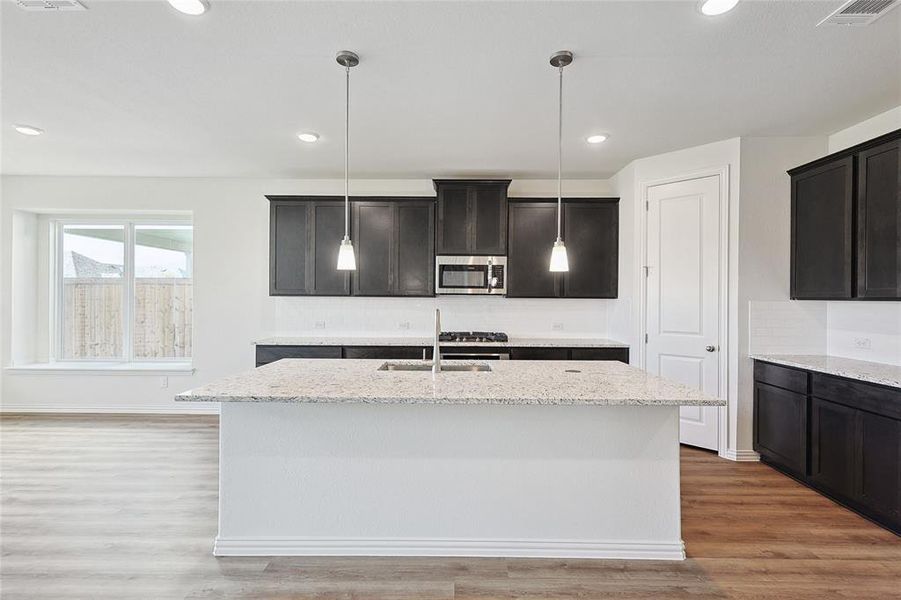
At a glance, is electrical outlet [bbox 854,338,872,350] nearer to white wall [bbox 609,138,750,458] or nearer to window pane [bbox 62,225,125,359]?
white wall [bbox 609,138,750,458]

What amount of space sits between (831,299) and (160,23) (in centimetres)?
443

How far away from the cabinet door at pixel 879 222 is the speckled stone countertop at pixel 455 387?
1677 millimetres

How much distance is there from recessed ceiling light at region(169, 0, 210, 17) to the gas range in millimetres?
3132

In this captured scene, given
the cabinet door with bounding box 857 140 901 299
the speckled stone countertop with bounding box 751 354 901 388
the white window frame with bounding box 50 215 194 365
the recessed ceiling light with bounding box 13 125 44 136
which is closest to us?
the speckled stone countertop with bounding box 751 354 901 388

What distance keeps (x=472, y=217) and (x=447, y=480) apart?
112 inches

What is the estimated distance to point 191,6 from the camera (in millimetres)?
1944

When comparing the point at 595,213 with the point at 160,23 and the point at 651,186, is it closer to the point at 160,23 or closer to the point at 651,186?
the point at 651,186

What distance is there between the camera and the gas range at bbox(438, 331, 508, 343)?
4.39 meters

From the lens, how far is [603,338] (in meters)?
4.70

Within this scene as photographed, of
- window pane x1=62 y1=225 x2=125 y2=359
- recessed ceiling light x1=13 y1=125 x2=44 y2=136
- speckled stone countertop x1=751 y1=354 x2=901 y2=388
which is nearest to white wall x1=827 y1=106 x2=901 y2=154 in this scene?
speckled stone countertop x1=751 y1=354 x2=901 y2=388

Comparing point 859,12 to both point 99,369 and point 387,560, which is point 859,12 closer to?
point 387,560

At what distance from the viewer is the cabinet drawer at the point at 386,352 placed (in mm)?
4234

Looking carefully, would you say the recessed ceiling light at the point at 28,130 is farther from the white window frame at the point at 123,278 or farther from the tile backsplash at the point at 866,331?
the tile backsplash at the point at 866,331

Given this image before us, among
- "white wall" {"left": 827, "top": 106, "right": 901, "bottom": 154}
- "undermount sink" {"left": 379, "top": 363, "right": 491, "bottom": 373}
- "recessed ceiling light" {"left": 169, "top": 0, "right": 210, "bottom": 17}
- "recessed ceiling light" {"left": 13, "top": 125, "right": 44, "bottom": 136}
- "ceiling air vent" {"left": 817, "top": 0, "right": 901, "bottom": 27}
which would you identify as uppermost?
"recessed ceiling light" {"left": 13, "top": 125, "right": 44, "bottom": 136}
